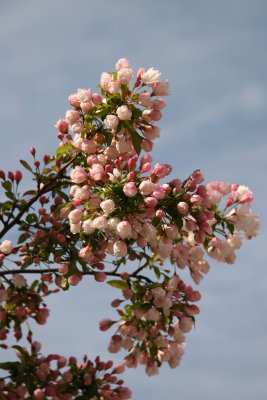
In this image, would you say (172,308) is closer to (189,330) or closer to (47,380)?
(189,330)

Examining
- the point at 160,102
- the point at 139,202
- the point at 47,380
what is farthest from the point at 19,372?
the point at 160,102

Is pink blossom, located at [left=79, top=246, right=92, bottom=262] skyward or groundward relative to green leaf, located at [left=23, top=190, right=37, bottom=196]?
groundward

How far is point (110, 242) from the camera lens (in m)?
5.55

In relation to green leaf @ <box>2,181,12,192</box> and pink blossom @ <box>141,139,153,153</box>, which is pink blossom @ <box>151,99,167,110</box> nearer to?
pink blossom @ <box>141,139,153,153</box>

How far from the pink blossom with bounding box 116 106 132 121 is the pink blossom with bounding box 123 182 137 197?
53 cm

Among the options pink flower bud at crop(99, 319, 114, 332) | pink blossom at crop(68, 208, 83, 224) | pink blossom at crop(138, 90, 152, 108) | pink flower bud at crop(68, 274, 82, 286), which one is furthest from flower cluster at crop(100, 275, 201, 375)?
pink blossom at crop(138, 90, 152, 108)

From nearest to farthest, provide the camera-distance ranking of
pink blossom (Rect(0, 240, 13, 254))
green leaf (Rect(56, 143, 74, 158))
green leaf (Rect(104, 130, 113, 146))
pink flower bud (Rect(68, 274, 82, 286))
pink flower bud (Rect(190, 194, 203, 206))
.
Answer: pink flower bud (Rect(190, 194, 203, 206))
green leaf (Rect(104, 130, 113, 146))
pink flower bud (Rect(68, 274, 82, 286))
green leaf (Rect(56, 143, 74, 158))
pink blossom (Rect(0, 240, 13, 254))

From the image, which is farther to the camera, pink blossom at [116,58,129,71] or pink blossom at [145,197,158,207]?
pink blossom at [116,58,129,71]

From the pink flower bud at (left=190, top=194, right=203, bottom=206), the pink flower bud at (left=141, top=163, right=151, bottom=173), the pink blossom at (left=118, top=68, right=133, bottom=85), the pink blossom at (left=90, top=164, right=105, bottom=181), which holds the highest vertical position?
the pink blossom at (left=118, top=68, right=133, bottom=85)

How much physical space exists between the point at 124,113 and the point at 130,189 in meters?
0.61

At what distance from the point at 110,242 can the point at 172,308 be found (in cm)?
91

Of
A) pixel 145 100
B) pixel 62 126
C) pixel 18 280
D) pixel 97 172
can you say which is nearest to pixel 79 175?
pixel 97 172

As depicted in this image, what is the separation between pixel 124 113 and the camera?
202 inches

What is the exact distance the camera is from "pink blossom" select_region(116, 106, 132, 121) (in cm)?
514
